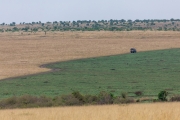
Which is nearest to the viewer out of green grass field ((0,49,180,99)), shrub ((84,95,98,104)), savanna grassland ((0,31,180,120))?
savanna grassland ((0,31,180,120))

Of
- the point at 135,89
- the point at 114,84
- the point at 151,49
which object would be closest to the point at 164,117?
the point at 135,89

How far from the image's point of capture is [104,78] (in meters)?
38.3

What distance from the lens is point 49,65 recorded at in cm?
4925

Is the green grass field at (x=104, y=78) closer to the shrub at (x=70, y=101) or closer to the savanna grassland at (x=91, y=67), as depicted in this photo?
the savanna grassland at (x=91, y=67)

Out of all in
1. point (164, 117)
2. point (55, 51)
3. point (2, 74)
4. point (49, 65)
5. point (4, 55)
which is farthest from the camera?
point (55, 51)

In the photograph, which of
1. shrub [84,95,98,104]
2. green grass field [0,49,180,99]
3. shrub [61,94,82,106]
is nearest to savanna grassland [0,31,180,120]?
green grass field [0,49,180,99]

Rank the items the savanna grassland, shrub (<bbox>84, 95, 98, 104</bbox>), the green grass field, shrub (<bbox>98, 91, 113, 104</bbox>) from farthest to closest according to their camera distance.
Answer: the green grass field, shrub (<bbox>84, 95, 98, 104</bbox>), shrub (<bbox>98, 91, 113, 104</bbox>), the savanna grassland

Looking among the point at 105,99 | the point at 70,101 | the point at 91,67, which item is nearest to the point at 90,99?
the point at 105,99

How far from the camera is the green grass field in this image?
3225 centimetres

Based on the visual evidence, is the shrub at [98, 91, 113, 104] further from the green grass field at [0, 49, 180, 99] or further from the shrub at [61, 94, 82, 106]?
the green grass field at [0, 49, 180, 99]

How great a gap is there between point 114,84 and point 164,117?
23229mm

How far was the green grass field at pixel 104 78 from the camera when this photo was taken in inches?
1270

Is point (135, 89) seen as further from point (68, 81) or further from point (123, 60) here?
point (123, 60)

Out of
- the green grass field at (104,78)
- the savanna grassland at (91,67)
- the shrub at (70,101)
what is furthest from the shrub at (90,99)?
the green grass field at (104,78)
